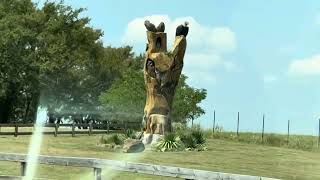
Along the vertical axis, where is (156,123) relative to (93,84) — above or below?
below

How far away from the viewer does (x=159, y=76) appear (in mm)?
32844

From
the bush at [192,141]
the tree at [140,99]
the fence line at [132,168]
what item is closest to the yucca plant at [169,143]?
the bush at [192,141]

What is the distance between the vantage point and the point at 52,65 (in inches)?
2477

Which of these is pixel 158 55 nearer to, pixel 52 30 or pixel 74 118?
pixel 52 30

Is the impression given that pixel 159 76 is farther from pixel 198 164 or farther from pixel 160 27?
pixel 198 164

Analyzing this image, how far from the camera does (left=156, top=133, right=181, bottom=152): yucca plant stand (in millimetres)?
30969

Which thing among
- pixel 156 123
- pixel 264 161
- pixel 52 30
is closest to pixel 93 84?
pixel 52 30

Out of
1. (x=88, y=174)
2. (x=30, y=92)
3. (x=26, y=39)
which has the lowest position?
(x=88, y=174)

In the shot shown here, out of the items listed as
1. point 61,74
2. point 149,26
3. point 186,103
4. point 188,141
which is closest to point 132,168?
point 188,141

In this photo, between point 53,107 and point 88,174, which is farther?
point 53,107

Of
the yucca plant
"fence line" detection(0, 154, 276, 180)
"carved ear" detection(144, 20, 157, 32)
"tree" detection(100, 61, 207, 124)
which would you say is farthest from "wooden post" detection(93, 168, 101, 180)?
"tree" detection(100, 61, 207, 124)

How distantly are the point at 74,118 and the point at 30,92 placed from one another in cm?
747

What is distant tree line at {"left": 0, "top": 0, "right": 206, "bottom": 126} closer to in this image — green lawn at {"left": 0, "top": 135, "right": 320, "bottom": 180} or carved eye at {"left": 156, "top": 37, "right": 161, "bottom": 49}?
carved eye at {"left": 156, "top": 37, "right": 161, "bottom": 49}

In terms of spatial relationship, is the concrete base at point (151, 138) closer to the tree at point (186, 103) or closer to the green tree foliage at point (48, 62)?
the tree at point (186, 103)
